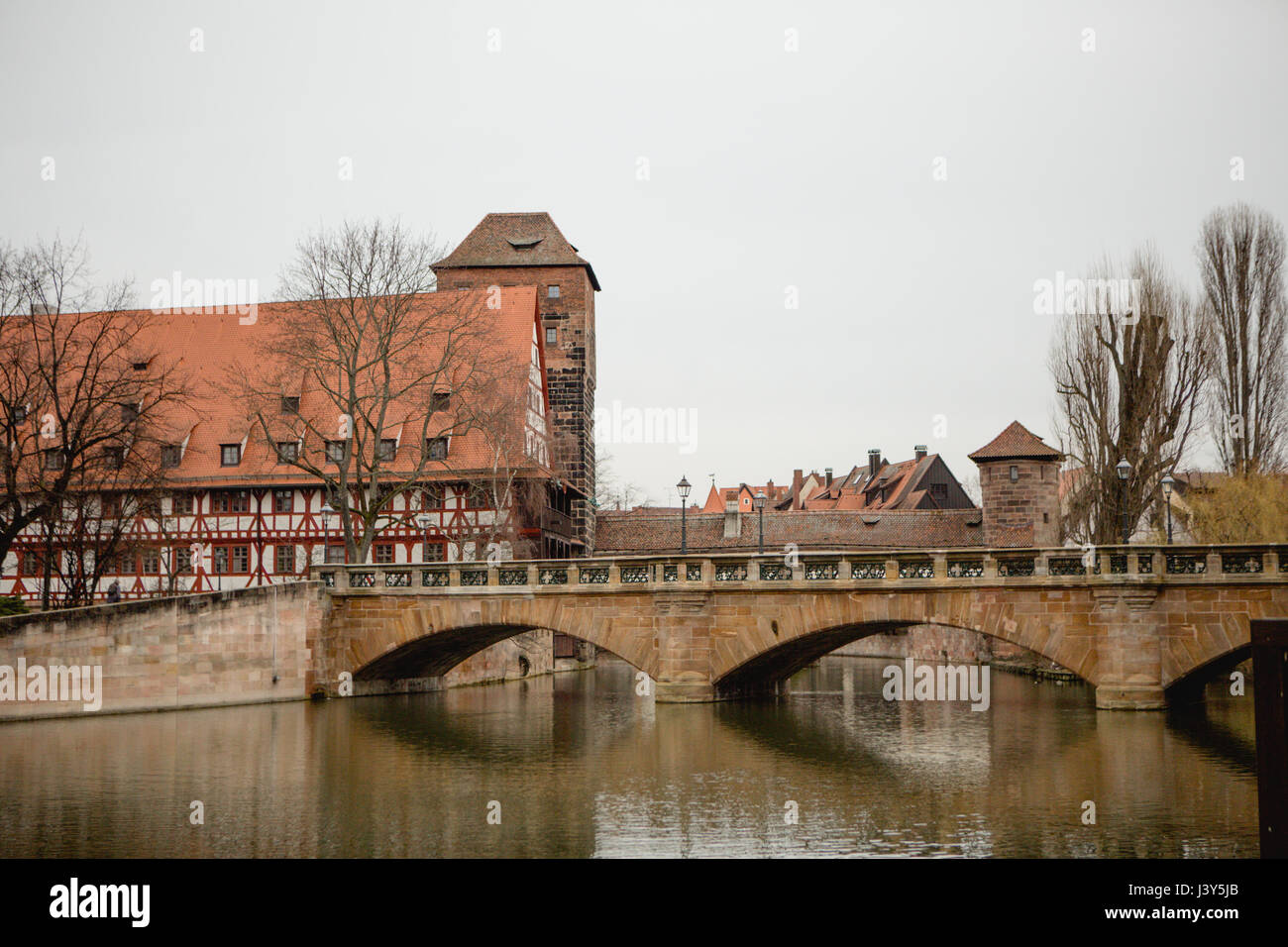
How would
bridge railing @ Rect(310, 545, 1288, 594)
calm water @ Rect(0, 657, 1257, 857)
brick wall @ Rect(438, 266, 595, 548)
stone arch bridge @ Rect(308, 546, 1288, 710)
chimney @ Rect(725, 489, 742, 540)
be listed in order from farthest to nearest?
1. chimney @ Rect(725, 489, 742, 540)
2. brick wall @ Rect(438, 266, 595, 548)
3. stone arch bridge @ Rect(308, 546, 1288, 710)
4. bridge railing @ Rect(310, 545, 1288, 594)
5. calm water @ Rect(0, 657, 1257, 857)

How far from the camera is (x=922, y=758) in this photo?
21797mm

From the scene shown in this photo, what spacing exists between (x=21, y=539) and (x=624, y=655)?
2074 centimetres

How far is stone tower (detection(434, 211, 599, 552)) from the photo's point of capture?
49.8 meters

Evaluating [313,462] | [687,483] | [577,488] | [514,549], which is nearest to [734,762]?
[687,483]

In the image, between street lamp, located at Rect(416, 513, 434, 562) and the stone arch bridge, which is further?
street lamp, located at Rect(416, 513, 434, 562)

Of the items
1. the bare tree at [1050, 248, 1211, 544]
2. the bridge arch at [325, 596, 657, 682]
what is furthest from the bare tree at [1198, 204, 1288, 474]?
the bridge arch at [325, 596, 657, 682]

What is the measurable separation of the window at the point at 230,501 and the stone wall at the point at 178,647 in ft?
39.0

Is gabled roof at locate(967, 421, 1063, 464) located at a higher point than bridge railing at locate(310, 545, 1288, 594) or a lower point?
higher

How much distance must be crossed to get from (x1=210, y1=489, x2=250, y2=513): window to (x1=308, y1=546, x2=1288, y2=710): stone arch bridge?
11096mm

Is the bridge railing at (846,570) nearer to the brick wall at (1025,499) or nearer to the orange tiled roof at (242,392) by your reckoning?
the orange tiled roof at (242,392)

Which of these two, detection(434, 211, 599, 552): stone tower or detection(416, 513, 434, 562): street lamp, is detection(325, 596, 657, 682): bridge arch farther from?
detection(434, 211, 599, 552): stone tower

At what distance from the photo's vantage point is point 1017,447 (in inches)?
1865

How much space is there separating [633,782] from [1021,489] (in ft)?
103
